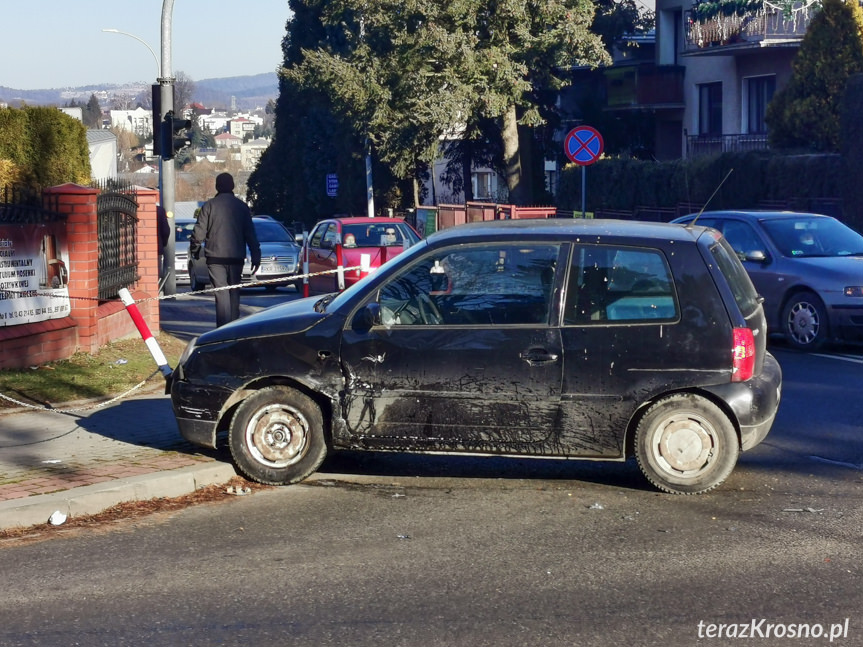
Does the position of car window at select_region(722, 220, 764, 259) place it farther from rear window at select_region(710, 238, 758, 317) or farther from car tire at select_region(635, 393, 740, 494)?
car tire at select_region(635, 393, 740, 494)

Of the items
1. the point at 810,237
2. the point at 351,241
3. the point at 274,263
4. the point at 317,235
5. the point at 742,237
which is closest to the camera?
the point at 810,237

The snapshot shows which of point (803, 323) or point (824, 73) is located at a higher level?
point (824, 73)

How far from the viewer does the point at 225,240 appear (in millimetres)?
11617

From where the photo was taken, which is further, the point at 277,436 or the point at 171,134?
the point at 171,134

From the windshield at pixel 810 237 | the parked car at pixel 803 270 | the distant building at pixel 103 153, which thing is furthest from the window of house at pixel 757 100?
the distant building at pixel 103 153

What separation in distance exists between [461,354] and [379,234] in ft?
52.0

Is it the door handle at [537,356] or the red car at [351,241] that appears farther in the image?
the red car at [351,241]

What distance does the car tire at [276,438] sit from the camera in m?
7.42

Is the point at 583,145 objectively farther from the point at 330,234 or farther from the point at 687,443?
the point at 687,443

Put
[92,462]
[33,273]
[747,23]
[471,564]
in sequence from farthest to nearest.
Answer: [747,23], [33,273], [92,462], [471,564]

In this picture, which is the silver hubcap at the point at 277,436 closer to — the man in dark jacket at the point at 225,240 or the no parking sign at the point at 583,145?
the man in dark jacket at the point at 225,240

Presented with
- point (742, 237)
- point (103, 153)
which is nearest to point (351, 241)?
point (742, 237)

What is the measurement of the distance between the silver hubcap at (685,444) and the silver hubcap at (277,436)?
217 centimetres

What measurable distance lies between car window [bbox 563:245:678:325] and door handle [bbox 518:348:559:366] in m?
0.23
